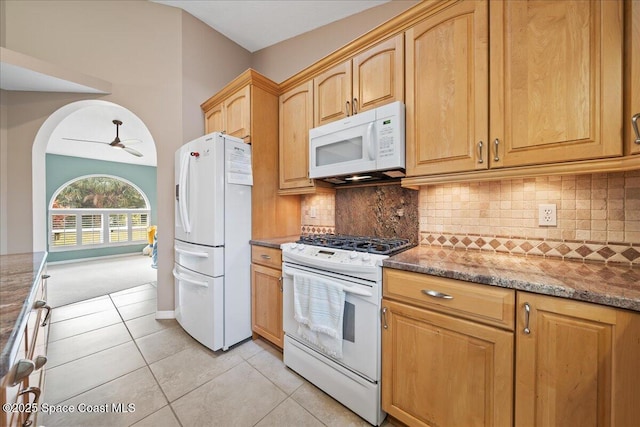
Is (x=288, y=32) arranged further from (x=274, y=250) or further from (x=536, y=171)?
(x=536, y=171)

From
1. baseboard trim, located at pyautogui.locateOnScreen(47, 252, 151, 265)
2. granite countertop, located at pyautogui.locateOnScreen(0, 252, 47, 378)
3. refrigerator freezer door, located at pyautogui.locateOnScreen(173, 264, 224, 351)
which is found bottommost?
baseboard trim, located at pyautogui.locateOnScreen(47, 252, 151, 265)

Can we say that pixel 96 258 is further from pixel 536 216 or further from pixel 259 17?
pixel 536 216

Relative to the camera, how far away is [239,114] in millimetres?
2254

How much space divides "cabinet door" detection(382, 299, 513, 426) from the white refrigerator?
1307mm

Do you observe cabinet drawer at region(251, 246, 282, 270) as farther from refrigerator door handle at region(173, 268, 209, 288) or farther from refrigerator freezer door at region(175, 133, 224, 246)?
refrigerator door handle at region(173, 268, 209, 288)

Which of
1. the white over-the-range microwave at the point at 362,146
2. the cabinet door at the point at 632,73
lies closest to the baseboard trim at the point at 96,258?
the white over-the-range microwave at the point at 362,146

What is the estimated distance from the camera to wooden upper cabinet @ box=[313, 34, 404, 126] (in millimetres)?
1572

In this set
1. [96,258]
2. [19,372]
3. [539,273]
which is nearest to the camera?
[19,372]

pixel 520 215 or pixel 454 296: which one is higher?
pixel 520 215

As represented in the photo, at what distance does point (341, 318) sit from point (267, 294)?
0.85m

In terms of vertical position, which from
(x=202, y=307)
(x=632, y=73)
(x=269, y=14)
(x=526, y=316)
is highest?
(x=269, y=14)

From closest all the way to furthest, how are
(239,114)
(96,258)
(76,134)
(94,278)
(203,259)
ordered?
1. (203,259)
2. (239,114)
3. (94,278)
4. (76,134)
5. (96,258)

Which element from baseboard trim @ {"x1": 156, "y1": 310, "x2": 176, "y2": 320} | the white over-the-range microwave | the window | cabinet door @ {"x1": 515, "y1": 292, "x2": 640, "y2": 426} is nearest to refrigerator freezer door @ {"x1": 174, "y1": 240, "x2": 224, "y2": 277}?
baseboard trim @ {"x1": 156, "y1": 310, "x2": 176, "y2": 320}

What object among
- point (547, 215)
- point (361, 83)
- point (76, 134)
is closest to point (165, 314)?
point (361, 83)
